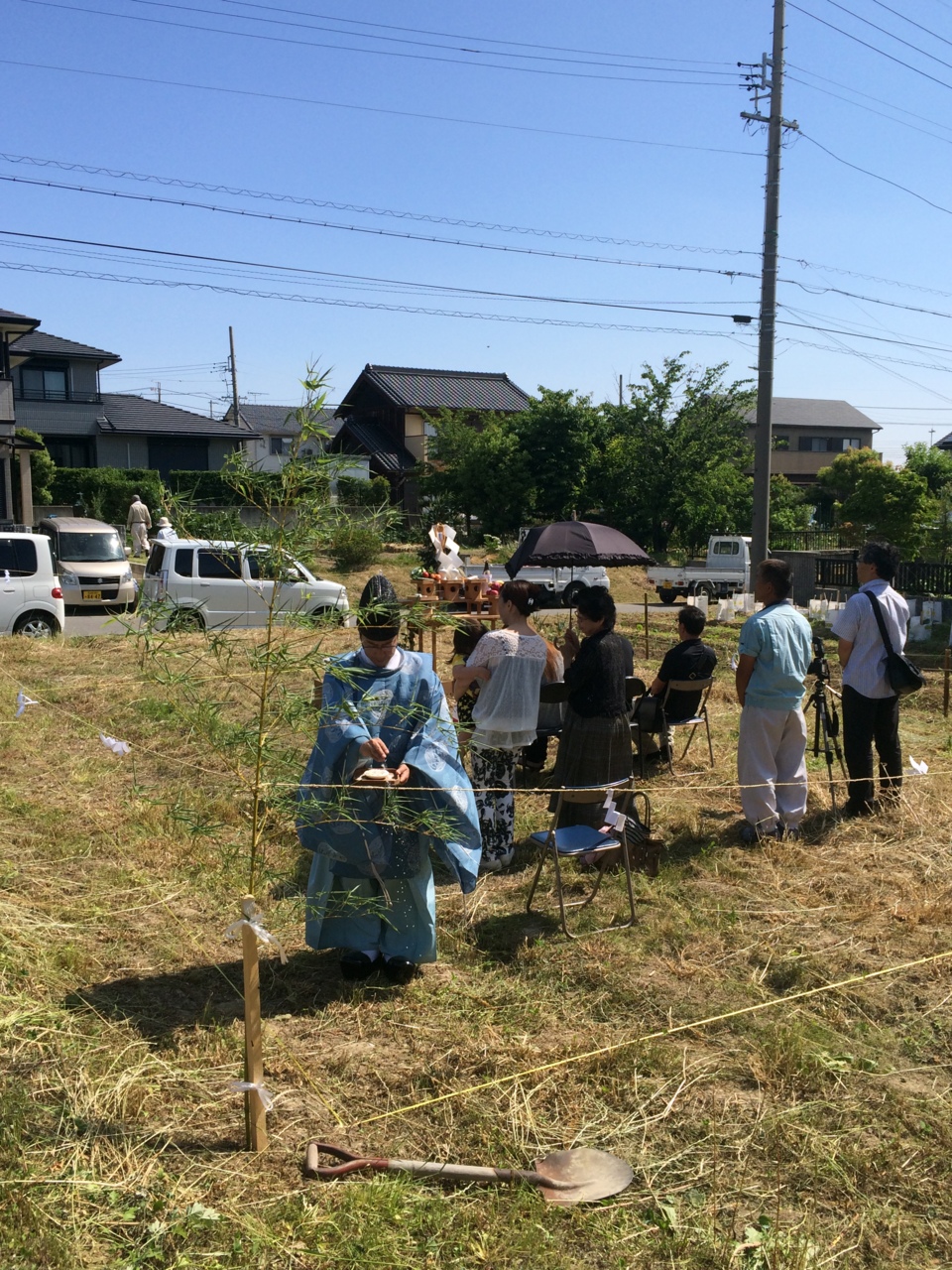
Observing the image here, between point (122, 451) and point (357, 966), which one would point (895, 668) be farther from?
point (122, 451)

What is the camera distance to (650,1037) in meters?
3.50

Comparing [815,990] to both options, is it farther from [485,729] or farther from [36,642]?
[36,642]

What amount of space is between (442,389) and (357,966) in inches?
1361

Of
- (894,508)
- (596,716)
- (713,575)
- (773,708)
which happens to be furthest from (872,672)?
(894,508)

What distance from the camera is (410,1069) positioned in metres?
3.36

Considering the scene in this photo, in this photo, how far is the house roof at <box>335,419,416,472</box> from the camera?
35094 millimetres

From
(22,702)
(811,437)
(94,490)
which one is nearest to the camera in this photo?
(22,702)

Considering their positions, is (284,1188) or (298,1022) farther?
(298,1022)

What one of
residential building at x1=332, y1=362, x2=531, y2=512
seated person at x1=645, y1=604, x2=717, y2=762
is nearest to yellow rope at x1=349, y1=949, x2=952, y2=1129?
seated person at x1=645, y1=604, x2=717, y2=762

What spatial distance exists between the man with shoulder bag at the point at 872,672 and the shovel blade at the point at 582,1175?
3367mm

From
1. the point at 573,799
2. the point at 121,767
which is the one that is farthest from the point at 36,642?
the point at 573,799

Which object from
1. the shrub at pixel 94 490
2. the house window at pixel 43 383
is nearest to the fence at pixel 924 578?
the shrub at pixel 94 490

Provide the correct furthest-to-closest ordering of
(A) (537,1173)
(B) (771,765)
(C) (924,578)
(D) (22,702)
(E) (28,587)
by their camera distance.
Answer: (C) (924,578)
(E) (28,587)
(D) (22,702)
(B) (771,765)
(A) (537,1173)

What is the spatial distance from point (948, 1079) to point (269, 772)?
235 cm
